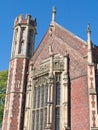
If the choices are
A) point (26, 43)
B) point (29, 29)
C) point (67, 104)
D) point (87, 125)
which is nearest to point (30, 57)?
point (26, 43)

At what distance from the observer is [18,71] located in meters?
22.4

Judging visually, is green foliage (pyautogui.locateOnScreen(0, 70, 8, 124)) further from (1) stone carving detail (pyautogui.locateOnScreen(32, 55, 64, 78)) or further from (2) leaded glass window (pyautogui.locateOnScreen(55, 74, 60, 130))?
(2) leaded glass window (pyautogui.locateOnScreen(55, 74, 60, 130))

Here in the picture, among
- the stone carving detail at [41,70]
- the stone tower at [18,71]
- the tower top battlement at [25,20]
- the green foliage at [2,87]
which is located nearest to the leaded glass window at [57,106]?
the stone carving detail at [41,70]

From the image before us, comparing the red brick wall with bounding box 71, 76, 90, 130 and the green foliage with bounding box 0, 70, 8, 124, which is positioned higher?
the green foliage with bounding box 0, 70, 8, 124

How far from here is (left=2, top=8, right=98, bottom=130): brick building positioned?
1622 cm

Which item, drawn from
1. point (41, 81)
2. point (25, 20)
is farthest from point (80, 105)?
point (25, 20)

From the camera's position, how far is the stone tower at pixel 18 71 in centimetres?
2069

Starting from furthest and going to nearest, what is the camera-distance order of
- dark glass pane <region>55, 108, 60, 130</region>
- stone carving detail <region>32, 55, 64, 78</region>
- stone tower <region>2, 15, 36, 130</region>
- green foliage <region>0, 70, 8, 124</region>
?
green foliage <region>0, 70, 8, 124</region> → stone tower <region>2, 15, 36, 130</region> → stone carving detail <region>32, 55, 64, 78</region> → dark glass pane <region>55, 108, 60, 130</region>

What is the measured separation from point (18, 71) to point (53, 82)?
5084 mm

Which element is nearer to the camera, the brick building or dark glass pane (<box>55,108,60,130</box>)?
the brick building

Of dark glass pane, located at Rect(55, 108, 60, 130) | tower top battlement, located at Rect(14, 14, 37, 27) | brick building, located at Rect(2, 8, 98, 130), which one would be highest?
tower top battlement, located at Rect(14, 14, 37, 27)

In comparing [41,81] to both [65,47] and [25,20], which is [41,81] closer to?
[65,47]

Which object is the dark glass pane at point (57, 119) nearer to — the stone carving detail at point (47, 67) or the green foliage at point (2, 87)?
the stone carving detail at point (47, 67)

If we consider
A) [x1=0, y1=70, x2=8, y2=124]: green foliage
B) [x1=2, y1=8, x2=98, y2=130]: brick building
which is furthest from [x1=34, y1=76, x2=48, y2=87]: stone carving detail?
[x1=0, y1=70, x2=8, y2=124]: green foliage
